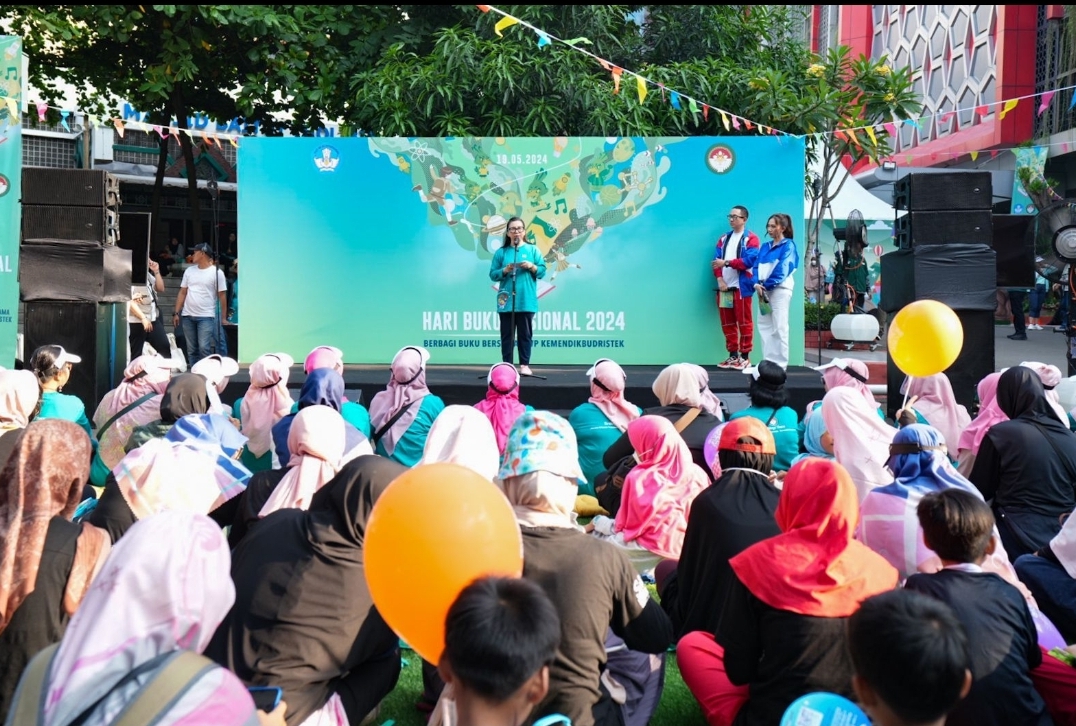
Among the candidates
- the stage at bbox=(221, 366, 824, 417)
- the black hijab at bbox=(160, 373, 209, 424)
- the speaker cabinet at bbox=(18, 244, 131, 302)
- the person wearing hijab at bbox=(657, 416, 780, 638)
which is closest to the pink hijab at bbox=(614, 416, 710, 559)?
the person wearing hijab at bbox=(657, 416, 780, 638)

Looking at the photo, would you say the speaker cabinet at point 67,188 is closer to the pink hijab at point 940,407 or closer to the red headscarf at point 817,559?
the pink hijab at point 940,407

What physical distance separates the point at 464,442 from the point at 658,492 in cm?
88

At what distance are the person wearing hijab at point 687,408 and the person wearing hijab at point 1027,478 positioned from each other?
1.25 meters

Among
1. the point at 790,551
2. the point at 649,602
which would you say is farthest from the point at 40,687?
the point at 790,551

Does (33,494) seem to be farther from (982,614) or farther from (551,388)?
(551,388)

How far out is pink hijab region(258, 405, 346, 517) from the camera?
10.8 ft

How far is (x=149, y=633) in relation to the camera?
1.81 m

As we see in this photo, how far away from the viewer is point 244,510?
3.57 metres

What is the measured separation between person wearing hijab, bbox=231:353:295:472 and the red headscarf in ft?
11.4

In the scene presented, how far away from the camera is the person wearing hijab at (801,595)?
2521 mm

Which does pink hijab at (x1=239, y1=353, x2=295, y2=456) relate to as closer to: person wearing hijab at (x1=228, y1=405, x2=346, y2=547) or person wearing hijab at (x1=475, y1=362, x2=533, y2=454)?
person wearing hijab at (x1=475, y1=362, x2=533, y2=454)

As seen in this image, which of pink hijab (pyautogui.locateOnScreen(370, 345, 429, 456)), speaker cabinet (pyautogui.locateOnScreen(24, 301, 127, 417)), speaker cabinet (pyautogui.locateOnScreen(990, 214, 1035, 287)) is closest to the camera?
pink hijab (pyautogui.locateOnScreen(370, 345, 429, 456))

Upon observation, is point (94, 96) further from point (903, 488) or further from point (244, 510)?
point (903, 488)

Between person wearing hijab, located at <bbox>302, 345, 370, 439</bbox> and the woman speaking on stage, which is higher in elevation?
the woman speaking on stage
